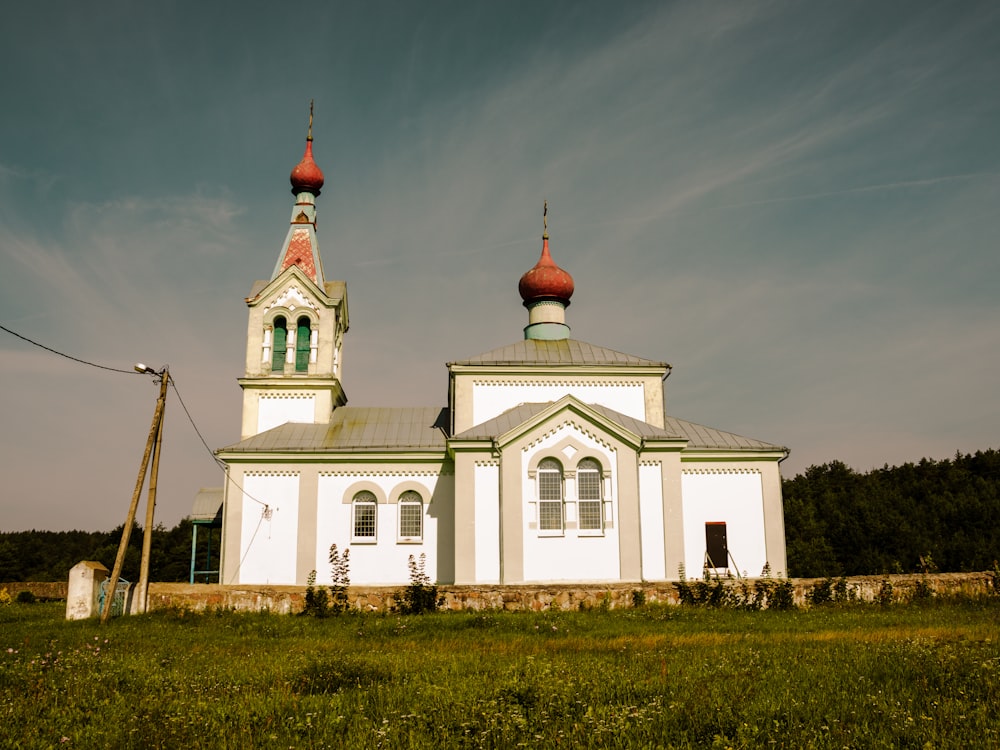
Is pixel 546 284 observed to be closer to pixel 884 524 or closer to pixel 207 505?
pixel 207 505

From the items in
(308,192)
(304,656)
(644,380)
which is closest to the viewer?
(304,656)

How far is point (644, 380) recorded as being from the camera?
23078 mm

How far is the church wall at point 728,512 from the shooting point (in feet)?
69.2

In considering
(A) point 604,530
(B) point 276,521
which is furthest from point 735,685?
(B) point 276,521

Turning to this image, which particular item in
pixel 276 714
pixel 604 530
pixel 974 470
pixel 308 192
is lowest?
pixel 276 714

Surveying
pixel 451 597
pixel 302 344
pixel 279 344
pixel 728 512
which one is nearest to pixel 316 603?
pixel 451 597

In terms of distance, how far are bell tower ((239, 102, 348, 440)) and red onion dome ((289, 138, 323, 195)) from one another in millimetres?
2024

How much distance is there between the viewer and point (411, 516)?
71.1 feet

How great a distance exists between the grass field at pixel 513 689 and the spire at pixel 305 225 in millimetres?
16134

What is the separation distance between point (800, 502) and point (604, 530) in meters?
39.5

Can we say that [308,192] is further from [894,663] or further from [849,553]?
[849,553]

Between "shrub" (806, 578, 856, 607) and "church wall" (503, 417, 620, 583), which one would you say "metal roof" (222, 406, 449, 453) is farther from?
"shrub" (806, 578, 856, 607)

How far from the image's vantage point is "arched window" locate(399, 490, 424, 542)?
21.5 meters

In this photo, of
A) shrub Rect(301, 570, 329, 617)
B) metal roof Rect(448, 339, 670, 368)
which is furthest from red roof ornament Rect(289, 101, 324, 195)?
shrub Rect(301, 570, 329, 617)
